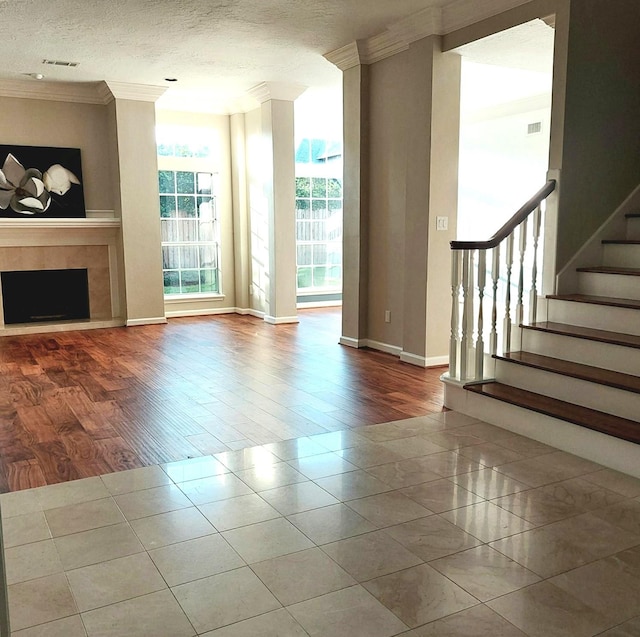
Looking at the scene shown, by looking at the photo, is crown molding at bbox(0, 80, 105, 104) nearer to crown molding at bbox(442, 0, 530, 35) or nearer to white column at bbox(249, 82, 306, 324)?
white column at bbox(249, 82, 306, 324)

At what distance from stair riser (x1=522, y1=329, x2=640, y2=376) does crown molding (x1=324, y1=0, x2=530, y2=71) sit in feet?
7.48

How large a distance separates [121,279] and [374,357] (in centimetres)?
363

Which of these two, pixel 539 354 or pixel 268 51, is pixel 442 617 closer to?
pixel 539 354

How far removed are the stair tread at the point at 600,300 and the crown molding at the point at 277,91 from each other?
4.37 meters

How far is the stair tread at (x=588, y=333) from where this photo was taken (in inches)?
134

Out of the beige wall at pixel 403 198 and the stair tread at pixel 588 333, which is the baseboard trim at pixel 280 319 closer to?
the beige wall at pixel 403 198

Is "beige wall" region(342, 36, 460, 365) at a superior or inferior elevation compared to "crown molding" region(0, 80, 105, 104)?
inferior

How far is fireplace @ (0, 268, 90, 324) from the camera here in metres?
7.24

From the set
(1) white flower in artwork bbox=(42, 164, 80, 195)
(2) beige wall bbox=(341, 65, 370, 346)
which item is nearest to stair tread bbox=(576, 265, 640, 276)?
(2) beige wall bbox=(341, 65, 370, 346)

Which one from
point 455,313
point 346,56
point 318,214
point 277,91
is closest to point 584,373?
point 455,313

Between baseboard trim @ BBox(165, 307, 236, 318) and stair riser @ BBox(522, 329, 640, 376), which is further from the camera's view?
baseboard trim @ BBox(165, 307, 236, 318)

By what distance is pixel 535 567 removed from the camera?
7.07 ft

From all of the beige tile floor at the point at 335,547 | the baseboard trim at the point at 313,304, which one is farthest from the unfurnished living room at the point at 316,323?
the baseboard trim at the point at 313,304

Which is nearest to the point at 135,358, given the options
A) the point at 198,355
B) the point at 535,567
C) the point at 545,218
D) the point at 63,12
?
the point at 198,355
